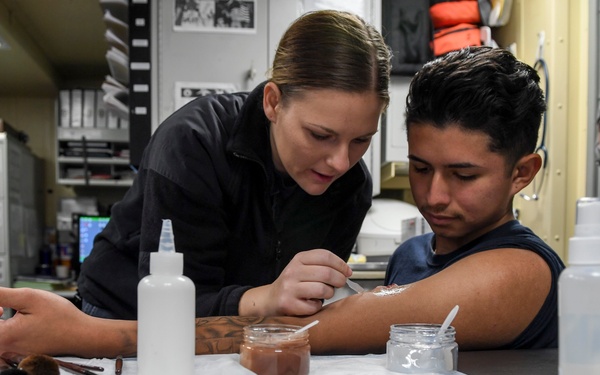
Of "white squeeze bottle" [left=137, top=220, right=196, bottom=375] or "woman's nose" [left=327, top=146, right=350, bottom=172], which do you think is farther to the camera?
"woman's nose" [left=327, top=146, right=350, bottom=172]

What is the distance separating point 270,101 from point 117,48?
2065 mm

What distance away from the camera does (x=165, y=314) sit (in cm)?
72

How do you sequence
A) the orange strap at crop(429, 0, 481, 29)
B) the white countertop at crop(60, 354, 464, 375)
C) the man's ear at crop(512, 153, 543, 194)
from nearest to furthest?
the white countertop at crop(60, 354, 464, 375) < the man's ear at crop(512, 153, 543, 194) < the orange strap at crop(429, 0, 481, 29)

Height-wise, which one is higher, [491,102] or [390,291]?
[491,102]

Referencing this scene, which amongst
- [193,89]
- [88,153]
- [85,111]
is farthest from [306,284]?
[85,111]

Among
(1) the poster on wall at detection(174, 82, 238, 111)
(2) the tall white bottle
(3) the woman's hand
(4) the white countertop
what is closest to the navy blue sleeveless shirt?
(4) the white countertop

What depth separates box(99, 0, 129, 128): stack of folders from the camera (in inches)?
121

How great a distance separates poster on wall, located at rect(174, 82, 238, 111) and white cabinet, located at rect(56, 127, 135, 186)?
1.81 meters

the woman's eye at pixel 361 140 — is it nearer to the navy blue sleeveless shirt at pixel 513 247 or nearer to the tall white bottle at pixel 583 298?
the navy blue sleeveless shirt at pixel 513 247

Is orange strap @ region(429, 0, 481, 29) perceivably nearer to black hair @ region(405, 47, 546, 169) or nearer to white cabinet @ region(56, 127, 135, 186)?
black hair @ region(405, 47, 546, 169)

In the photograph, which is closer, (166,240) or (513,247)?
(166,240)

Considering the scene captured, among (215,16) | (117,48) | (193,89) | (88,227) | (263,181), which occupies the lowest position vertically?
(88,227)

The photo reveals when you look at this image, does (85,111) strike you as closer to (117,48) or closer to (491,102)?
(117,48)

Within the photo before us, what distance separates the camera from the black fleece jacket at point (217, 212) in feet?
4.05
